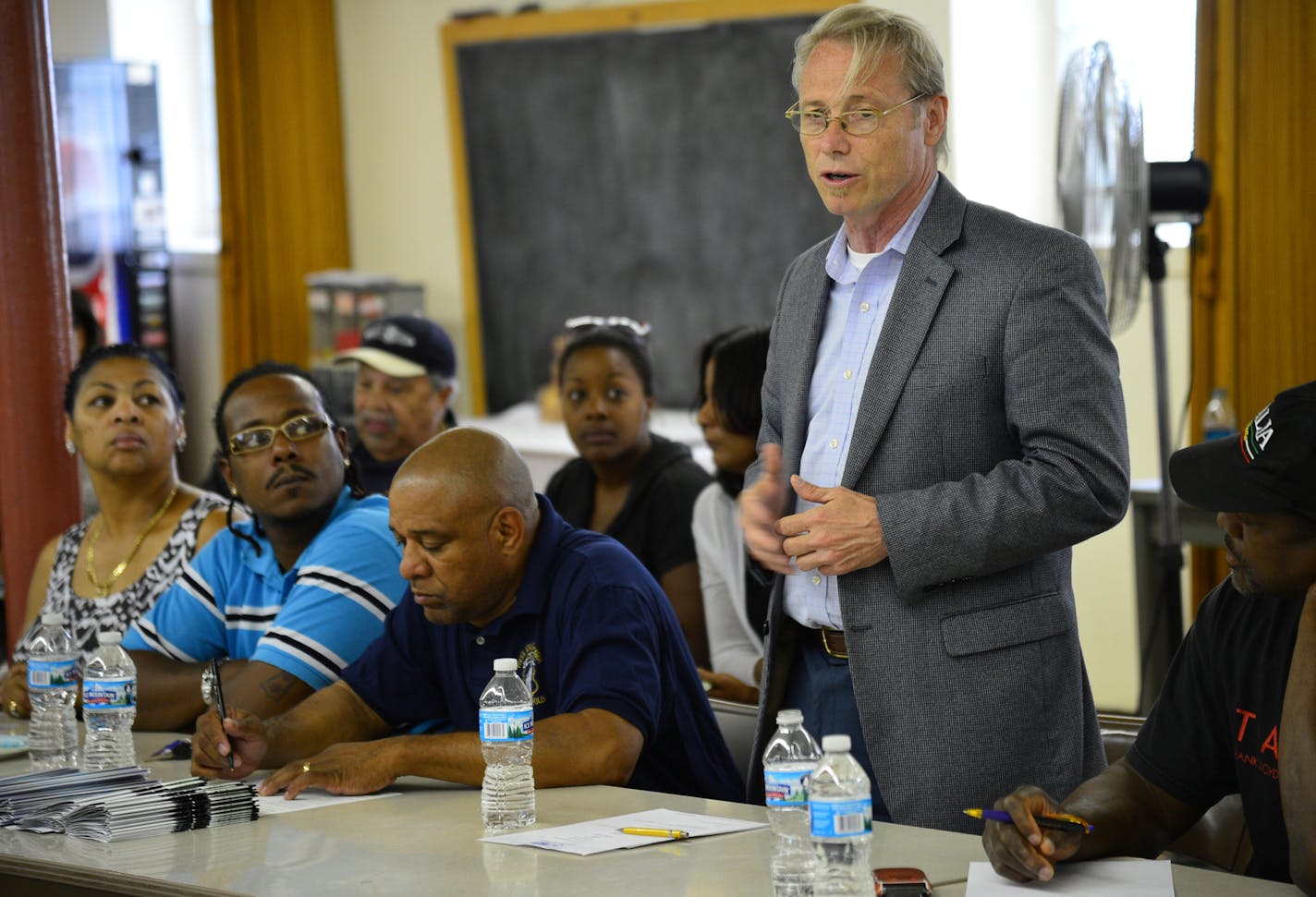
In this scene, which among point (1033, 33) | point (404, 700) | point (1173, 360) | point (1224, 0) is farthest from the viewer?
point (1033, 33)

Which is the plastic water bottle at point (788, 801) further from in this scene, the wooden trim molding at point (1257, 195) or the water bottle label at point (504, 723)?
the wooden trim molding at point (1257, 195)

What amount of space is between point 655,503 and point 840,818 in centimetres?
249

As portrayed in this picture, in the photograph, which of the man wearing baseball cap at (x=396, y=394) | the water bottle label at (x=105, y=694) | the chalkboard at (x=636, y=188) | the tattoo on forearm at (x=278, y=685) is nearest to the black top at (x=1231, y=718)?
the tattoo on forearm at (x=278, y=685)

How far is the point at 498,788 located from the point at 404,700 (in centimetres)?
55

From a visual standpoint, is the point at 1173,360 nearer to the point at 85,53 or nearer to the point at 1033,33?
the point at 1033,33

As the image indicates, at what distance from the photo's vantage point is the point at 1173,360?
18.5 feet

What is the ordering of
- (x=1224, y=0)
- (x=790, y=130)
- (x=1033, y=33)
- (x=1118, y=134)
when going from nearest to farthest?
1. (x=1118, y=134)
2. (x=1224, y=0)
3. (x=1033, y=33)
4. (x=790, y=130)

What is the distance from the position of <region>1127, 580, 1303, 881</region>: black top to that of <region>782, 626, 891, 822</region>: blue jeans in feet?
1.35

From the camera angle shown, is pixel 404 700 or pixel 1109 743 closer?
pixel 1109 743

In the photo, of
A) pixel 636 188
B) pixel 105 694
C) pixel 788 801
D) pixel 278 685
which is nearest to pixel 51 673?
pixel 105 694

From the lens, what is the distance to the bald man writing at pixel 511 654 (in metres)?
2.39

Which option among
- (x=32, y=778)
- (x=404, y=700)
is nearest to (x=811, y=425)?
(x=404, y=700)

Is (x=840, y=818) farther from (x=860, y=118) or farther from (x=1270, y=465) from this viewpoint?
(x=860, y=118)

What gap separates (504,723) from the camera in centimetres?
219
